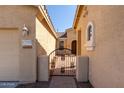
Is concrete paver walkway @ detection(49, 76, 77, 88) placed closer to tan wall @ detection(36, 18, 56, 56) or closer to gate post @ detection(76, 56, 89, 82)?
gate post @ detection(76, 56, 89, 82)

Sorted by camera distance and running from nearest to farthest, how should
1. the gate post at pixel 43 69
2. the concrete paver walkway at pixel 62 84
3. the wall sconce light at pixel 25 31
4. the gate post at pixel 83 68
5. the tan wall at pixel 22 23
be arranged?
the concrete paver walkway at pixel 62 84 → the wall sconce light at pixel 25 31 → the tan wall at pixel 22 23 → the gate post at pixel 43 69 → the gate post at pixel 83 68

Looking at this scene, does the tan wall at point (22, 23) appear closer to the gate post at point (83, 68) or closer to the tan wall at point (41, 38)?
the tan wall at point (41, 38)

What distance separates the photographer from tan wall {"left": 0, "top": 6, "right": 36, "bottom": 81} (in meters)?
8.10

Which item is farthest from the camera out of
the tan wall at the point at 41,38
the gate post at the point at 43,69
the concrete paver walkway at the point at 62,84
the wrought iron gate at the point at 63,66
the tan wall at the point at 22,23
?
the wrought iron gate at the point at 63,66

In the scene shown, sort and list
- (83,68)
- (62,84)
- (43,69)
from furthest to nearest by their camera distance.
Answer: (83,68)
(43,69)
(62,84)

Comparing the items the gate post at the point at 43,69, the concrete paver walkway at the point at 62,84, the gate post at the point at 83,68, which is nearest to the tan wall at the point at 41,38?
the gate post at the point at 43,69

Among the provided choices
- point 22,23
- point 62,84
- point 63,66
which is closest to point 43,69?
point 62,84

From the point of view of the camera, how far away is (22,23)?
26.6ft

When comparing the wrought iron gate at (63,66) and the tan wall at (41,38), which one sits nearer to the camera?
the tan wall at (41,38)

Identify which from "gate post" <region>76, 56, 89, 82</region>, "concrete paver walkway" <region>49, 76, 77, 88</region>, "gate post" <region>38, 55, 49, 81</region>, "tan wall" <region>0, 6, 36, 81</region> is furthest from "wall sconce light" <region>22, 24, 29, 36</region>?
"gate post" <region>76, 56, 89, 82</region>

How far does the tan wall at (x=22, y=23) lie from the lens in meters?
8.10

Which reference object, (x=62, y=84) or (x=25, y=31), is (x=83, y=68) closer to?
(x=62, y=84)
